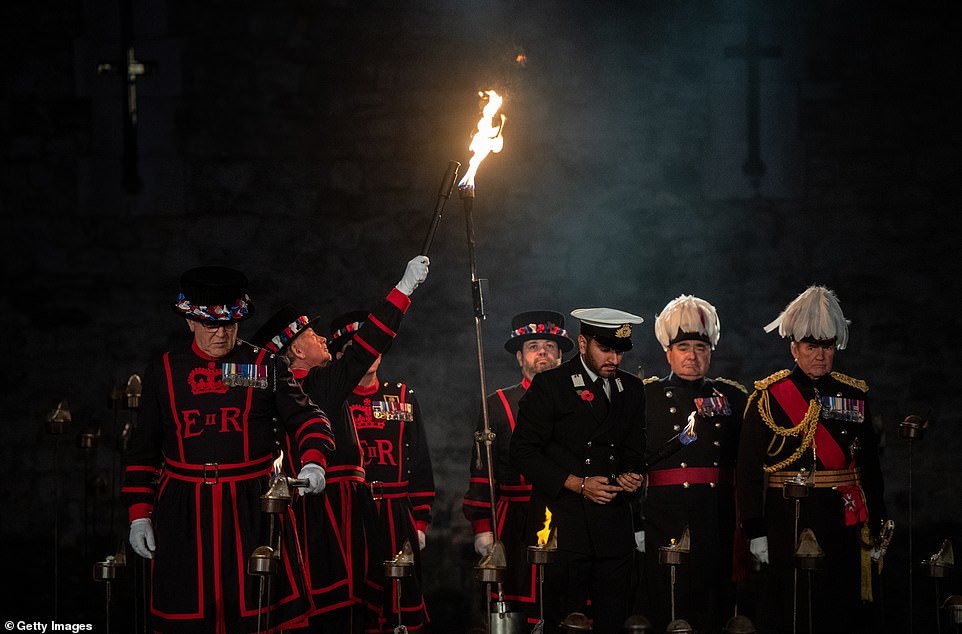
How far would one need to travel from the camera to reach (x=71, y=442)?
10195mm

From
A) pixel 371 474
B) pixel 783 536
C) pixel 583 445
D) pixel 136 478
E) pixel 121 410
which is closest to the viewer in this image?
pixel 136 478

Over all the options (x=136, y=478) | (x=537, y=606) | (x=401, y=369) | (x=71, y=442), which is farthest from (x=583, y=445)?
(x=71, y=442)

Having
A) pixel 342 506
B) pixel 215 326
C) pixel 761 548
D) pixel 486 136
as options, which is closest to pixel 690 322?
pixel 761 548

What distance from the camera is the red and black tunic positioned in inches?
316

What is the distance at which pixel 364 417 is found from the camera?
8.25 meters

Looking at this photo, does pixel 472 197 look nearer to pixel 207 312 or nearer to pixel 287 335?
pixel 287 335

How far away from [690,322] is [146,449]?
134 inches

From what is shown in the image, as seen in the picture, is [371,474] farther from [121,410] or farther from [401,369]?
[121,410]

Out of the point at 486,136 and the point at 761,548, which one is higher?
the point at 486,136

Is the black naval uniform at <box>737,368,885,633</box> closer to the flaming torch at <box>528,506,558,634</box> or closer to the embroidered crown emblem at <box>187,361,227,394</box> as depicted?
the flaming torch at <box>528,506,558,634</box>

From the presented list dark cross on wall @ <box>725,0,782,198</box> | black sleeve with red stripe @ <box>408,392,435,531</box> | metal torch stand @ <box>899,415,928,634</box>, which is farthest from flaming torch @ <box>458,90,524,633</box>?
dark cross on wall @ <box>725,0,782,198</box>

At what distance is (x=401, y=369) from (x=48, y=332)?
2753mm

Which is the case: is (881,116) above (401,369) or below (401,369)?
above

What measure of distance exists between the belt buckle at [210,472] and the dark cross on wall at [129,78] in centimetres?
463
